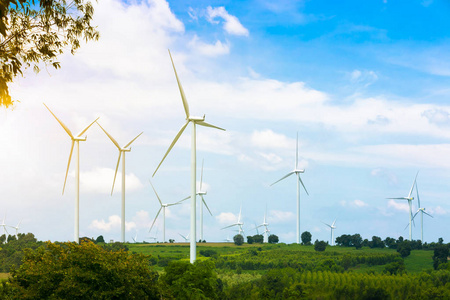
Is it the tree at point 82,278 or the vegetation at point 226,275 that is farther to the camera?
the vegetation at point 226,275

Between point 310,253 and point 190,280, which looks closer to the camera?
point 190,280

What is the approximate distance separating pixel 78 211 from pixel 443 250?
114 meters

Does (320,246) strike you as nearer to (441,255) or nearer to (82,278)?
(441,255)

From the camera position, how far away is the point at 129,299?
4175cm

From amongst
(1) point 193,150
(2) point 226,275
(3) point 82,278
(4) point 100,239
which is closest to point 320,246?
(2) point 226,275

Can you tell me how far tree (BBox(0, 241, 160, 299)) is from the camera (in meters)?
40.2

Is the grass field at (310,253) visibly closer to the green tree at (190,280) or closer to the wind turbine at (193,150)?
the wind turbine at (193,150)

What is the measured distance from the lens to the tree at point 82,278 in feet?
132

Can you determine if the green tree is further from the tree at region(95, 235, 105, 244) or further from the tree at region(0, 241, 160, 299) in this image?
the tree at region(95, 235, 105, 244)

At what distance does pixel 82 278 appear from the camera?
40781mm

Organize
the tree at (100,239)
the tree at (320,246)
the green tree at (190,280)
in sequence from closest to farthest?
A: the green tree at (190,280) < the tree at (320,246) < the tree at (100,239)

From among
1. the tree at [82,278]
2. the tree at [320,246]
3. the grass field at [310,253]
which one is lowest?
the grass field at [310,253]

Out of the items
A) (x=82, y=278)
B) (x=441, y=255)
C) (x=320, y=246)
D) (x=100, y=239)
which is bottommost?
(x=441, y=255)

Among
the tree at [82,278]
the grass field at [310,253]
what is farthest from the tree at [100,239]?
the tree at [82,278]
